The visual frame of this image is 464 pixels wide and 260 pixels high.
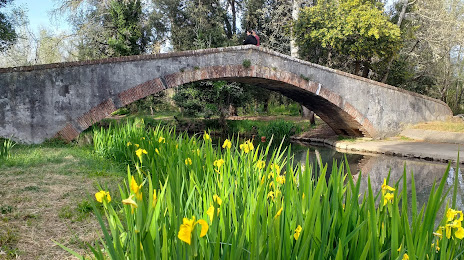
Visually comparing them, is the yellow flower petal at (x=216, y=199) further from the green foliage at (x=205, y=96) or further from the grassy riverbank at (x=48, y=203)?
the green foliage at (x=205, y=96)

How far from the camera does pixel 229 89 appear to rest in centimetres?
1568

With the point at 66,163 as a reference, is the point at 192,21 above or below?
above

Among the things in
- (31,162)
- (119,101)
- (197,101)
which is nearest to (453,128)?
(197,101)

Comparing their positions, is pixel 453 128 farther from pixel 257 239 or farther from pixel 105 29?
pixel 105 29

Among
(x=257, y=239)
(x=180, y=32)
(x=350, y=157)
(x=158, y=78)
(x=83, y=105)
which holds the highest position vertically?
(x=180, y=32)

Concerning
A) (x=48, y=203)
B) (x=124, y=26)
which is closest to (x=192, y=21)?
(x=124, y=26)

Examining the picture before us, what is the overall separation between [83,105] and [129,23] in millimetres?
9419

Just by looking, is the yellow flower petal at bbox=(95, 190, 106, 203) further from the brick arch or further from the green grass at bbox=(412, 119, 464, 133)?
the green grass at bbox=(412, 119, 464, 133)

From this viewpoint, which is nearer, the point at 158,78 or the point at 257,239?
the point at 257,239

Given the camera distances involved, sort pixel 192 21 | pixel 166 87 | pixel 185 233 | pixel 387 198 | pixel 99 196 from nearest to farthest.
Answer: pixel 185 233 → pixel 99 196 → pixel 387 198 → pixel 166 87 → pixel 192 21

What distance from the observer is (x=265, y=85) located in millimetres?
12359

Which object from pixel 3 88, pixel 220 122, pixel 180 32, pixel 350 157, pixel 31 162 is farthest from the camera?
pixel 180 32

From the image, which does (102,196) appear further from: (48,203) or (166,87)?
(166,87)

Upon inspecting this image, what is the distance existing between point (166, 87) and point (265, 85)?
4281 millimetres
